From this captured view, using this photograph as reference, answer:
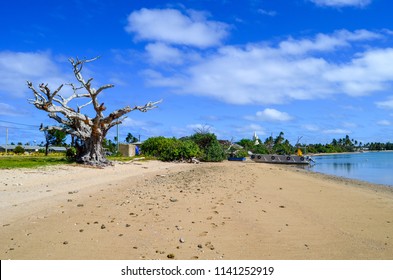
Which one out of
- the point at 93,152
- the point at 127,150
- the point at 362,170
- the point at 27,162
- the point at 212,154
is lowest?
the point at 362,170

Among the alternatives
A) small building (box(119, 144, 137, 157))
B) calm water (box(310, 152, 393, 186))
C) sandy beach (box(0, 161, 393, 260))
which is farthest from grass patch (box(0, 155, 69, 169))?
small building (box(119, 144, 137, 157))

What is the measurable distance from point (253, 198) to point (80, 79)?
752 inches

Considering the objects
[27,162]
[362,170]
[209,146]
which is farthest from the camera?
[209,146]

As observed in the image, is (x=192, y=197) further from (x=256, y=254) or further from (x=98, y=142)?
(x=98, y=142)

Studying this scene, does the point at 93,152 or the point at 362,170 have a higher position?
the point at 93,152

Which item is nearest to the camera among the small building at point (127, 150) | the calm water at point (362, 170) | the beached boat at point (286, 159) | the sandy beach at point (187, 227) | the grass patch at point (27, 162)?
the sandy beach at point (187, 227)

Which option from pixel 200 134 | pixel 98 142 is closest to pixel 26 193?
pixel 98 142

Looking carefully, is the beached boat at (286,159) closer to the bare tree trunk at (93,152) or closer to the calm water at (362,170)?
the calm water at (362,170)

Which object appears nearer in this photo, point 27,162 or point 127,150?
point 27,162

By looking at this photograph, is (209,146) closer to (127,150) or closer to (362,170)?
(127,150)

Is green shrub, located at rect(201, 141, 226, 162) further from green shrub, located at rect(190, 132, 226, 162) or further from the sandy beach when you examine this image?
the sandy beach

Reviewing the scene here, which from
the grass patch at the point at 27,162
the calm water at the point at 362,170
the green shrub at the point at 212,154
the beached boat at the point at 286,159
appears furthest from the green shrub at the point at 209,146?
the grass patch at the point at 27,162

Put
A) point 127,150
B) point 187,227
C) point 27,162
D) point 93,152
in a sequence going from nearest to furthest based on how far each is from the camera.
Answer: point 187,227 < point 27,162 < point 93,152 < point 127,150

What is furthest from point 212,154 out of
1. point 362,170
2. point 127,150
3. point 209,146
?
point 362,170
